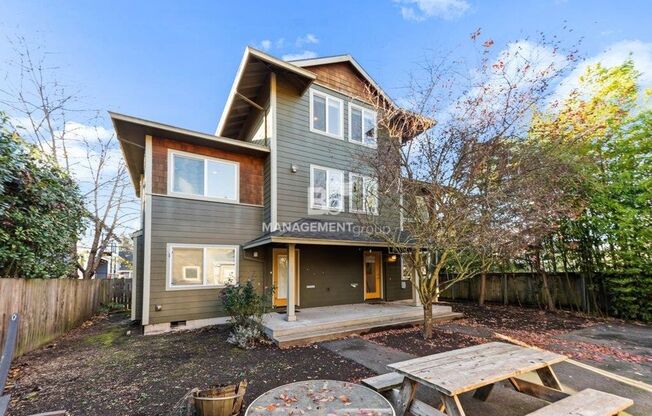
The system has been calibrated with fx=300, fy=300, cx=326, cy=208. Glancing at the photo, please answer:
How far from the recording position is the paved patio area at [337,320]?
6266 millimetres

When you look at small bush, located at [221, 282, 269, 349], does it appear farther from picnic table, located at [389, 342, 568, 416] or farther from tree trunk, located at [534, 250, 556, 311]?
tree trunk, located at [534, 250, 556, 311]

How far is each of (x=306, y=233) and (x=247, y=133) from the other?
530cm

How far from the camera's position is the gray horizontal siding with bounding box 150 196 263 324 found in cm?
722

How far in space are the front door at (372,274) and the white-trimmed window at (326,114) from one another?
418cm

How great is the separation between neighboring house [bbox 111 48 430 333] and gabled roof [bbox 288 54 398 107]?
0.03 meters

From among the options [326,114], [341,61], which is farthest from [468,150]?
[341,61]

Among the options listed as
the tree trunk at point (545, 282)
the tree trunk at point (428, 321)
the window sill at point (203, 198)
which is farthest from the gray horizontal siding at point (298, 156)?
the tree trunk at point (545, 282)

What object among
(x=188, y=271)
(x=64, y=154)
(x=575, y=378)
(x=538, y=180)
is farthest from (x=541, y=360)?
(x=64, y=154)

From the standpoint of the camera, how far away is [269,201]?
8.51 meters

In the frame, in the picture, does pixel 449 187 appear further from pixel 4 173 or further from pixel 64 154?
pixel 64 154

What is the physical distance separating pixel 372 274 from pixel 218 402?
794 cm

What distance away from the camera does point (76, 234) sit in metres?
7.73

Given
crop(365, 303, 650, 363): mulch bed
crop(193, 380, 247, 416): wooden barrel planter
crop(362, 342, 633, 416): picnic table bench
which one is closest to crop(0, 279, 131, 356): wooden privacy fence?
crop(193, 380, 247, 416): wooden barrel planter

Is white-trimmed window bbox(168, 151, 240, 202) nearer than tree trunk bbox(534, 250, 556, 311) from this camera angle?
Yes
